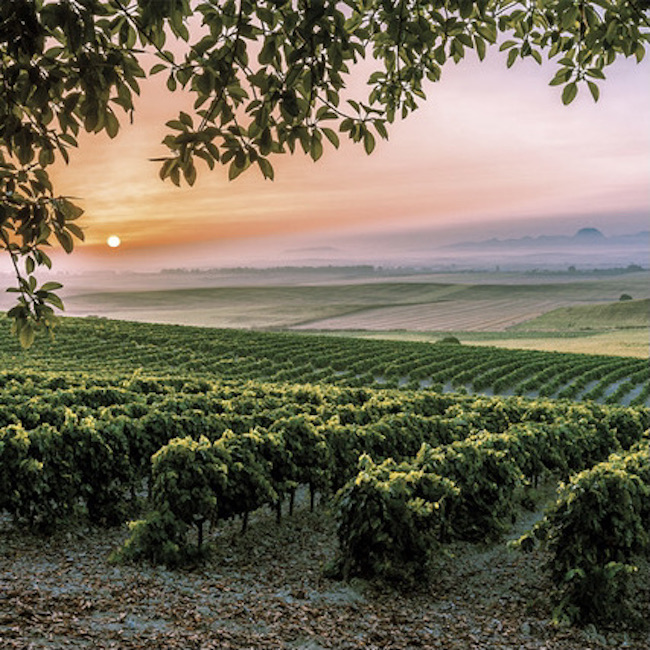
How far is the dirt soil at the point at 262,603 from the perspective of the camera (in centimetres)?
578

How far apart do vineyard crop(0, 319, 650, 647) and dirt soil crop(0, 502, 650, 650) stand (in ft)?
0.94

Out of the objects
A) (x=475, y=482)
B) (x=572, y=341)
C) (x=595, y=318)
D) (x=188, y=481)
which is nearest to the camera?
(x=188, y=481)

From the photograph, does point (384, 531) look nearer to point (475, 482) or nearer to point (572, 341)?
point (475, 482)

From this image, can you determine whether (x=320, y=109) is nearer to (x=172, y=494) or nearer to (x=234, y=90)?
(x=234, y=90)

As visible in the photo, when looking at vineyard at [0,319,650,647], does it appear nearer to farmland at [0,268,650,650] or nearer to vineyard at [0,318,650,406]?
farmland at [0,268,650,650]

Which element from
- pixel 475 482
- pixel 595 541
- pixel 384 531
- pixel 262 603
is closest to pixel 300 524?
pixel 384 531

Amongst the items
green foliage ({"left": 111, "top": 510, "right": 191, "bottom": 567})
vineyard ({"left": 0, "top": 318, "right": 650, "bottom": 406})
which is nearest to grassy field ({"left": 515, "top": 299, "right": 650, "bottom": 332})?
vineyard ({"left": 0, "top": 318, "right": 650, "bottom": 406})

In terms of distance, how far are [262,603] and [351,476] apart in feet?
15.7

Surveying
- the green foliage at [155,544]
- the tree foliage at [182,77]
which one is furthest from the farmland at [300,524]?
the tree foliage at [182,77]

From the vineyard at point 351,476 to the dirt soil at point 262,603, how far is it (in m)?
0.29

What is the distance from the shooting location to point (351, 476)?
11633 millimetres

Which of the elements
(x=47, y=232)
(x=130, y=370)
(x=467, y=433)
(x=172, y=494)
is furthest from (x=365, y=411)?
(x=130, y=370)

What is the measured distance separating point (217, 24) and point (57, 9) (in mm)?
980

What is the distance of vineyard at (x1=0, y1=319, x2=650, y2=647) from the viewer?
25.1 feet
